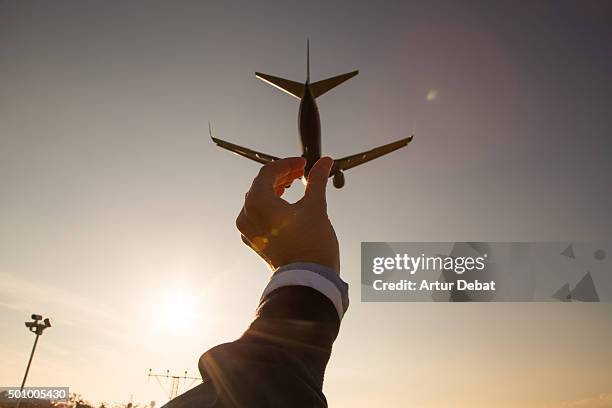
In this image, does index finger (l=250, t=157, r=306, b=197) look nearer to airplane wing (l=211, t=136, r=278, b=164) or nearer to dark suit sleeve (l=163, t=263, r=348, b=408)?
dark suit sleeve (l=163, t=263, r=348, b=408)

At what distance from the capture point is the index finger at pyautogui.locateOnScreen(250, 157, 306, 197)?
1.78 metres

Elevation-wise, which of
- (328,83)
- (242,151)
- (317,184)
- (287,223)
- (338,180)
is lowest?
(287,223)

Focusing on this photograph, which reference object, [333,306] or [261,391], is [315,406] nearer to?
[261,391]

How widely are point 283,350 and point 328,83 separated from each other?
1493 inches

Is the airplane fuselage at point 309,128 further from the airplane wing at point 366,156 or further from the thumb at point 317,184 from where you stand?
the thumb at point 317,184

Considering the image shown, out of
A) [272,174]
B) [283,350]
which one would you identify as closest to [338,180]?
[272,174]

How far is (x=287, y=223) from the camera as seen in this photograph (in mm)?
1626

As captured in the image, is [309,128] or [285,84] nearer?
[309,128]

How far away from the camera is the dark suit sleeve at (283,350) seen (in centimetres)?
95

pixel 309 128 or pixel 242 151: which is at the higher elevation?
pixel 242 151

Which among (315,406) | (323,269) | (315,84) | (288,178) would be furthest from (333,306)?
(315,84)

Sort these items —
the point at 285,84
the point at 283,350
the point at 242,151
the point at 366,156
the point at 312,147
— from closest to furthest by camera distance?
1. the point at 283,350
2. the point at 312,147
3. the point at 366,156
4. the point at 242,151
5. the point at 285,84

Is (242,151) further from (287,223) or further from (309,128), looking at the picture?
(287,223)

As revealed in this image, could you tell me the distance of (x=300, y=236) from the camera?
158cm
